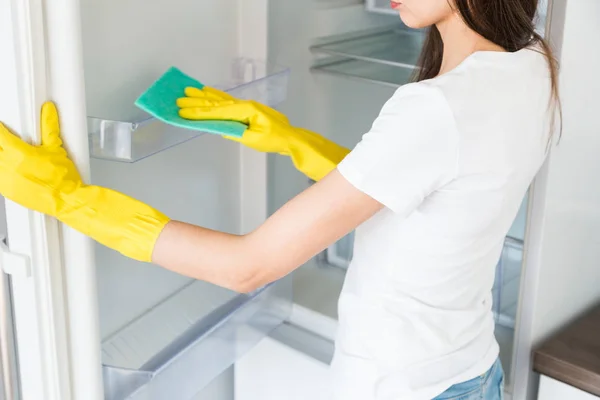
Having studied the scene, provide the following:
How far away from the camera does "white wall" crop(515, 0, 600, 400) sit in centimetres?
108

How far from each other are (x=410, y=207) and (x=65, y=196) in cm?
38

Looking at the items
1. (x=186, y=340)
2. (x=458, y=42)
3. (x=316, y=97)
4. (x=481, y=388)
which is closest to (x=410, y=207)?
(x=458, y=42)

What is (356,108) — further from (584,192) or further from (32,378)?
(32,378)

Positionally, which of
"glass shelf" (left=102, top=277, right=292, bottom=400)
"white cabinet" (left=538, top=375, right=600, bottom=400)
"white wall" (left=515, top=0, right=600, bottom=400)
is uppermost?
"white wall" (left=515, top=0, right=600, bottom=400)

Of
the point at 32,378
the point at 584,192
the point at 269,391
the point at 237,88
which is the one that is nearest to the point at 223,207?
the point at 237,88

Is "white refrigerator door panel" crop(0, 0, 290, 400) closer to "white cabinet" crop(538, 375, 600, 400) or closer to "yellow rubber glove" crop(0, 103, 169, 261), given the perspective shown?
"yellow rubber glove" crop(0, 103, 169, 261)

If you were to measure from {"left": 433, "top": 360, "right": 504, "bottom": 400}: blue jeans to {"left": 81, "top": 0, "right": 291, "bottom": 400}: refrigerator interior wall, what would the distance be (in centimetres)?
37

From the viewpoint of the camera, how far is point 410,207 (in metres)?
0.81

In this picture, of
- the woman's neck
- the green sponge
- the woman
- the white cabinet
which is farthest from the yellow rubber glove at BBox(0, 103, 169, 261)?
the white cabinet

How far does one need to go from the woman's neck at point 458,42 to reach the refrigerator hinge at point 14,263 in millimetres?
539

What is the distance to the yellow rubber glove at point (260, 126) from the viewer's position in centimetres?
101

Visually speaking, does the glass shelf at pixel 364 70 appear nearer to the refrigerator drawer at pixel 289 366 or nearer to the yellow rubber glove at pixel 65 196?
the refrigerator drawer at pixel 289 366

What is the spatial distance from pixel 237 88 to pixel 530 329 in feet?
1.87

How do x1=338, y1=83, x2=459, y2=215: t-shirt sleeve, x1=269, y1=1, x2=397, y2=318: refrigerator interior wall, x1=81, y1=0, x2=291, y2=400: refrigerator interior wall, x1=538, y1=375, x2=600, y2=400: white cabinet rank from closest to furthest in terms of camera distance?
x1=338, y1=83, x2=459, y2=215: t-shirt sleeve → x1=81, y1=0, x2=291, y2=400: refrigerator interior wall → x1=538, y1=375, x2=600, y2=400: white cabinet → x1=269, y1=1, x2=397, y2=318: refrigerator interior wall
